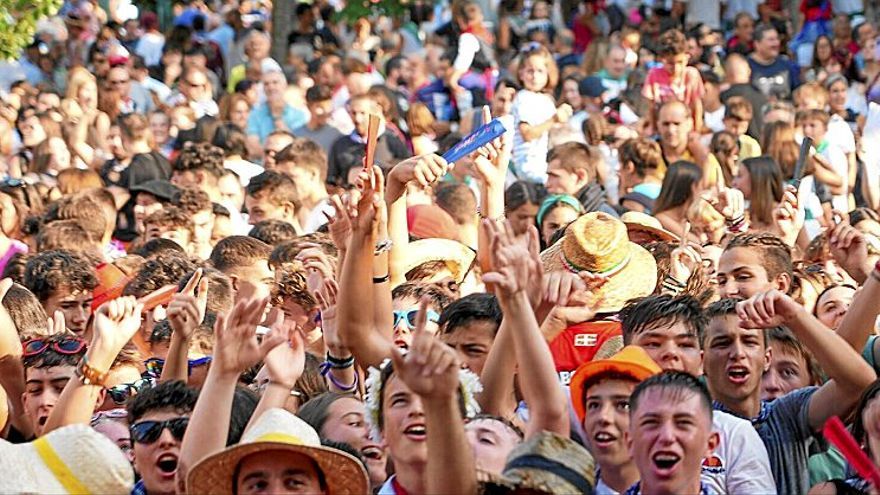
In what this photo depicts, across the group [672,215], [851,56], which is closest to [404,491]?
[672,215]

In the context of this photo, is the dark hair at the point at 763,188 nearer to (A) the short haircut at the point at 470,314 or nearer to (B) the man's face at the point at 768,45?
(A) the short haircut at the point at 470,314

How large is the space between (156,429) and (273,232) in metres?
4.52

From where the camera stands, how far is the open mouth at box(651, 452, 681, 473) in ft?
19.4

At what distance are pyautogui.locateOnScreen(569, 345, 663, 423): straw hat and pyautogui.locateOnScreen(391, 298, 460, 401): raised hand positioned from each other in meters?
1.25

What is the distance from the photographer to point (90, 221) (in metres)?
11.9

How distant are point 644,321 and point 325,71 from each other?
1139 centimetres

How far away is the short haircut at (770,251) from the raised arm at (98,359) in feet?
9.62

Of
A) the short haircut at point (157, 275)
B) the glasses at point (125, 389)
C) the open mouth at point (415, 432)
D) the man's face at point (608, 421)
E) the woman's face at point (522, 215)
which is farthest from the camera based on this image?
the woman's face at point (522, 215)

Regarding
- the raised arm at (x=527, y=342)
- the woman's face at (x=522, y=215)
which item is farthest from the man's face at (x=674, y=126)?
the raised arm at (x=527, y=342)

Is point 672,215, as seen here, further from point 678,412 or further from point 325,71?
point 325,71

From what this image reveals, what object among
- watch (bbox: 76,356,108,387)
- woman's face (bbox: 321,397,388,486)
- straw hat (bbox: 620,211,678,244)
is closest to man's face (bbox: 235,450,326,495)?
woman's face (bbox: 321,397,388,486)

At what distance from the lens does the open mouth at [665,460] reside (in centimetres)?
591

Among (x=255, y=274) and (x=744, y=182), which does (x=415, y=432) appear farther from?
(x=744, y=182)

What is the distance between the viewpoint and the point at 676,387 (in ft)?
19.9
